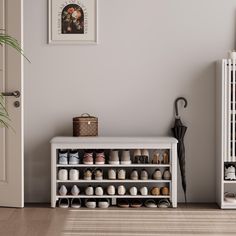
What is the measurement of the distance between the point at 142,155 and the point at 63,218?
2.85ft

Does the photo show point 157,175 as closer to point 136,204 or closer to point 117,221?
point 136,204

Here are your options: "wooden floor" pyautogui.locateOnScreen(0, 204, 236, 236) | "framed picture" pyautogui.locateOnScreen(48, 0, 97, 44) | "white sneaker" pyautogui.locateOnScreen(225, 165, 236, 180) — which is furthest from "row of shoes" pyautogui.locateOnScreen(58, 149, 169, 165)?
"framed picture" pyautogui.locateOnScreen(48, 0, 97, 44)

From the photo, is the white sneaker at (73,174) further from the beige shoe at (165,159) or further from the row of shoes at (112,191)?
the beige shoe at (165,159)

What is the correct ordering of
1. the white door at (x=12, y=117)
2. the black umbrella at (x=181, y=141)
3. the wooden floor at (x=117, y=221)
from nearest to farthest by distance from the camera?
1. the wooden floor at (x=117, y=221)
2. the white door at (x=12, y=117)
3. the black umbrella at (x=181, y=141)

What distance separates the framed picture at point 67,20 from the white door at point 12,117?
1.40 feet

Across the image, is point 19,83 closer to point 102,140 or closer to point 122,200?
point 102,140

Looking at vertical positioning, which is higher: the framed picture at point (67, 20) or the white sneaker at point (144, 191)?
the framed picture at point (67, 20)

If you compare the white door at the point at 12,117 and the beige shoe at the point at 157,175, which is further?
the beige shoe at the point at 157,175

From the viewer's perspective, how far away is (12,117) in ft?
13.5

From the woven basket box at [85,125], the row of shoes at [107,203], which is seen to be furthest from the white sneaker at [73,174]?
the woven basket box at [85,125]

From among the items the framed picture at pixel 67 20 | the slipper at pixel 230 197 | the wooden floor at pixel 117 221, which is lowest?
the wooden floor at pixel 117 221

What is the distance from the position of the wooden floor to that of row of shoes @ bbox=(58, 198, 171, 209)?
0.31 ft

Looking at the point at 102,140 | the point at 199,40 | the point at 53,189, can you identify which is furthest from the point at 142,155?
the point at 199,40

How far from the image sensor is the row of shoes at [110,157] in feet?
13.7
